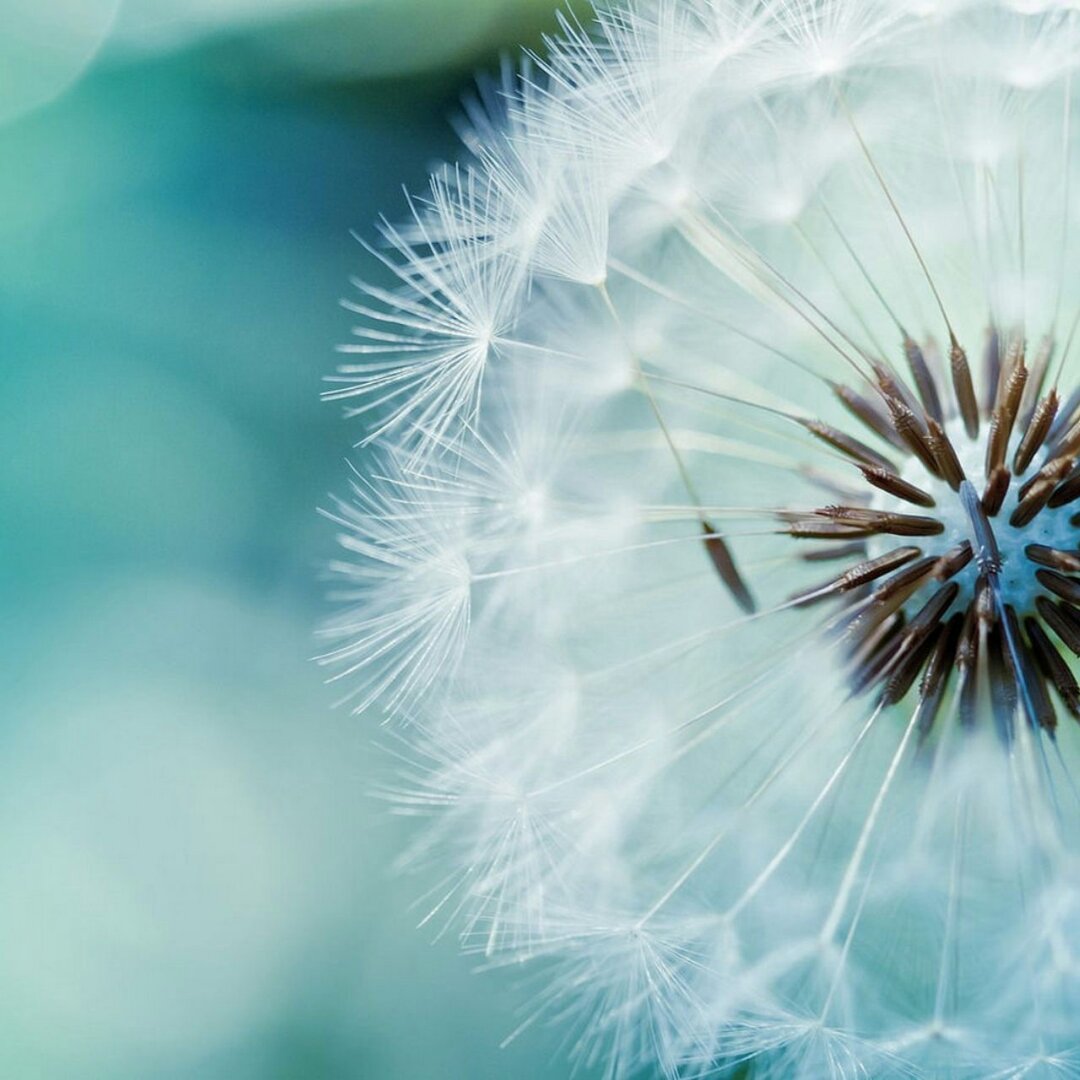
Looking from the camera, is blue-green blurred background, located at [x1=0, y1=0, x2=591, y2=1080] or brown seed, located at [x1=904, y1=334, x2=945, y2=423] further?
blue-green blurred background, located at [x1=0, y1=0, x2=591, y2=1080]

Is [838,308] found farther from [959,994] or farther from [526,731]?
[959,994]

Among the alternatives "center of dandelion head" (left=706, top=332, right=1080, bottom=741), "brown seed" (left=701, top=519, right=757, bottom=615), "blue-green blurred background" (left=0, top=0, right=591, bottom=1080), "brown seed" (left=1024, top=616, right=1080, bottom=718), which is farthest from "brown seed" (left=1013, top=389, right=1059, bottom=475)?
"blue-green blurred background" (left=0, top=0, right=591, bottom=1080)

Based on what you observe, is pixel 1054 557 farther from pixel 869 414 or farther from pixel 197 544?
pixel 197 544

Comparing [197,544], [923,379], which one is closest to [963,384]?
[923,379]

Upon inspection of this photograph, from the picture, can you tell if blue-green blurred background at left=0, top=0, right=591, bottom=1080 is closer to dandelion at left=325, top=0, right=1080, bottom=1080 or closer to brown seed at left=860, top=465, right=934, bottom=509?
dandelion at left=325, top=0, right=1080, bottom=1080

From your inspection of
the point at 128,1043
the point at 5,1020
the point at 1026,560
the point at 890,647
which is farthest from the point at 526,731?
the point at 5,1020

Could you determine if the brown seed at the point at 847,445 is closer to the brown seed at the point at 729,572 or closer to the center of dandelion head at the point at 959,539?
the center of dandelion head at the point at 959,539

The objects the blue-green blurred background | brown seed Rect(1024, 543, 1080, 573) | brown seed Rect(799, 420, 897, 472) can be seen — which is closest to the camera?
brown seed Rect(1024, 543, 1080, 573)
